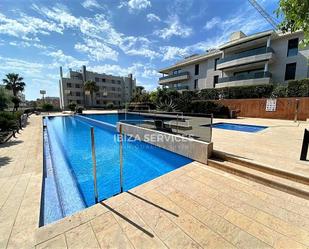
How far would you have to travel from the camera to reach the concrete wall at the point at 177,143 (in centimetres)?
460

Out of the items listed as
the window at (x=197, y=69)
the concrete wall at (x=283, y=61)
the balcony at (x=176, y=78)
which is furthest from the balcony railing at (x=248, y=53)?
the balcony at (x=176, y=78)

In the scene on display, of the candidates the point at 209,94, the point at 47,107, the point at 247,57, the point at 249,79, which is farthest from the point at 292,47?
the point at 47,107

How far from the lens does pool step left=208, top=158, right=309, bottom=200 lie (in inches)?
112

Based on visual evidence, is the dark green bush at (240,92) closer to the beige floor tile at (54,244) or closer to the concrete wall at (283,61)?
the concrete wall at (283,61)

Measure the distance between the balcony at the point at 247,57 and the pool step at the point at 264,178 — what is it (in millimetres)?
18181

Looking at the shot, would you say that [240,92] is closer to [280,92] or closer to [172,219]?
[280,92]

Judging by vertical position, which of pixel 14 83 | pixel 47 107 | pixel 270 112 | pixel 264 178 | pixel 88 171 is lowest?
pixel 88 171

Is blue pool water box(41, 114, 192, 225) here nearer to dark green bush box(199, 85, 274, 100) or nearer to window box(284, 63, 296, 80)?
dark green bush box(199, 85, 274, 100)

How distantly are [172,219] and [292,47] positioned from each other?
2230 centimetres

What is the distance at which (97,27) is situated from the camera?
10.6 metres

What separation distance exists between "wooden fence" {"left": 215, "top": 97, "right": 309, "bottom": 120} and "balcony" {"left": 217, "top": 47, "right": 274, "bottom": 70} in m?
5.94

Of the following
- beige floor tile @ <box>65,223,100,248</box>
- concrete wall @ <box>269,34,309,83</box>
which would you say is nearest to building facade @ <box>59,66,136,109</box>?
concrete wall @ <box>269,34,309,83</box>

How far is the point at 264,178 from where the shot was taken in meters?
3.23

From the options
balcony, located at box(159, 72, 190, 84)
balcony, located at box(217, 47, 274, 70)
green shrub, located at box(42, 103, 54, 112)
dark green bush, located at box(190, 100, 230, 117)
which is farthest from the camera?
green shrub, located at box(42, 103, 54, 112)
